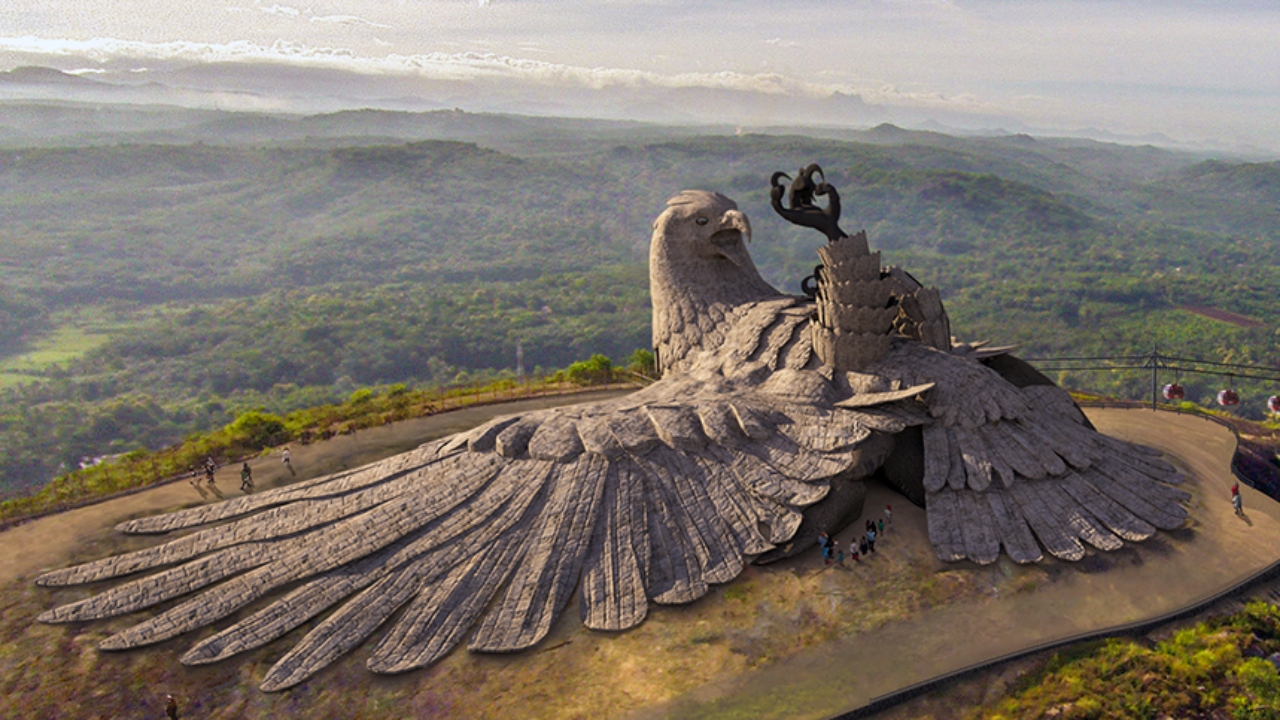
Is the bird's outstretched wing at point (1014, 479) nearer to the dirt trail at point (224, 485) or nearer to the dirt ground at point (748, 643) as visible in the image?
the dirt ground at point (748, 643)

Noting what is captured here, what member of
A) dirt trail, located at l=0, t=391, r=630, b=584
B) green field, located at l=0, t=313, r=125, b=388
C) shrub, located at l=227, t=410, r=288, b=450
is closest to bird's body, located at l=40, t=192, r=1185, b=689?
dirt trail, located at l=0, t=391, r=630, b=584

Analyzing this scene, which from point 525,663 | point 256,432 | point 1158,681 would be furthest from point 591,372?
point 1158,681

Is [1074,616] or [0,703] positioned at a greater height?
[1074,616]

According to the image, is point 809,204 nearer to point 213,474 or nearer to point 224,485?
point 224,485

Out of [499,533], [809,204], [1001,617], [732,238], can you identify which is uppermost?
[809,204]

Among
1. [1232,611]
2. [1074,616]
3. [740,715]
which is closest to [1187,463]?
[1232,611]

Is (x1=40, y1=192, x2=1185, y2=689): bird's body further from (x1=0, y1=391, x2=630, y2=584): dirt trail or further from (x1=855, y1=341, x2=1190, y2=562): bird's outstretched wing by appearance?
(x1=0, y1=391, x2=630, y2=584): dirt trail

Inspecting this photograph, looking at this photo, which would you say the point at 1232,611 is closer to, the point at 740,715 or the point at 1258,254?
the point at 740,715
